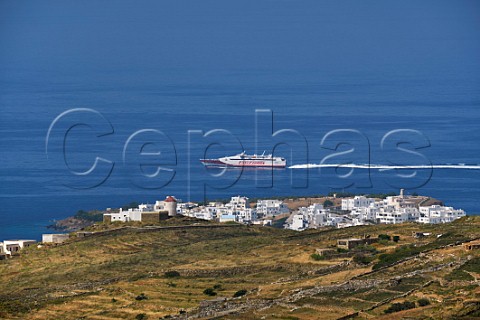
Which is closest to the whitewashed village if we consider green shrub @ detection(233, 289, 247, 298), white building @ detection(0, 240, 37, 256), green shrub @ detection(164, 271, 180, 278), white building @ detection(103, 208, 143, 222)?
white building @ detection(103, 208, 143, 222)

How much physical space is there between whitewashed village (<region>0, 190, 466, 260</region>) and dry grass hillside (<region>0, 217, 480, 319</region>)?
28081 millimetres

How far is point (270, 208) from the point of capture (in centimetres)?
9919

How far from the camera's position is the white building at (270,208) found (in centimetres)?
9844

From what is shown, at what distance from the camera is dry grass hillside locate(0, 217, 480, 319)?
37.2 meters

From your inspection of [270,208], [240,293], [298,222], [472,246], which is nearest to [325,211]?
[270,208]

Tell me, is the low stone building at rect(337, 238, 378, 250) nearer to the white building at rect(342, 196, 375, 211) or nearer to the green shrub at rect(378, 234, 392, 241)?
the green shrub at rect(378, 234, 392, 241)

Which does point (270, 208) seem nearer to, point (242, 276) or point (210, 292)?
point (242, 276)

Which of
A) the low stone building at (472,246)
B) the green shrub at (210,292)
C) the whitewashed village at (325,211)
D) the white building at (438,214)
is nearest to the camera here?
the green shrub at (210,292)

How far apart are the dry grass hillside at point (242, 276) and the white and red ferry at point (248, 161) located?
231 feet

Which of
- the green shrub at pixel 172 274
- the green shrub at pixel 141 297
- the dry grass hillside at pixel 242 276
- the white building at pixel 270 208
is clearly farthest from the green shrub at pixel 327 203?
the green shrub at pixel 141 297

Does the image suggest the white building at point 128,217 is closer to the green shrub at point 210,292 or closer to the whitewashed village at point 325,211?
the whitewashed village at point 325,211

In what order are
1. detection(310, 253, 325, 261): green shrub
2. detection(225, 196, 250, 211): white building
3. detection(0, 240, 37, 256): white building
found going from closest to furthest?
1. detection(310, 253, 325, 261): green shrub
2. detection(0, 240, 37, 256): white building
3. detection(225, 196, 250, 211): white building

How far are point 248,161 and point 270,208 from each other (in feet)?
116

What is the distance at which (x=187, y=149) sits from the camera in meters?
134
